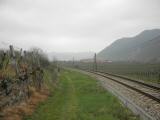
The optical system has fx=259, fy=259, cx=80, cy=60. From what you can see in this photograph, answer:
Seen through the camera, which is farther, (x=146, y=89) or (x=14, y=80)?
(x=146, y=89)

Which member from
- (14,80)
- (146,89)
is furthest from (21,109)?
(146,89)

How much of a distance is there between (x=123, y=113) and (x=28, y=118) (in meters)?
5.30

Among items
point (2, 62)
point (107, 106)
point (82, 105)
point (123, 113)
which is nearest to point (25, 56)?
point (2, 62)

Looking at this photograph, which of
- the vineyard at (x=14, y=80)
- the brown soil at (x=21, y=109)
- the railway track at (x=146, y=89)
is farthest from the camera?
the railway track at (x=146, y=89)

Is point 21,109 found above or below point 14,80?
below

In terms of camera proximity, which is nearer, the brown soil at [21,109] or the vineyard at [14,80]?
the brown soil at [21,109]

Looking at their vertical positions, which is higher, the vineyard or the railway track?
the vineyard

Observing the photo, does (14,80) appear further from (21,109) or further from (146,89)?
(146,89)

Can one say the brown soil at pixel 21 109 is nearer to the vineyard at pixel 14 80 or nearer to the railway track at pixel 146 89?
the vineyard at pixel 14 80

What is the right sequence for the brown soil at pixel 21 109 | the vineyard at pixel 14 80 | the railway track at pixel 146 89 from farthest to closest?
the railway track at pixel 146 89 < the vineyard at pixel 14 80 < the brown soil at pixel 21 109

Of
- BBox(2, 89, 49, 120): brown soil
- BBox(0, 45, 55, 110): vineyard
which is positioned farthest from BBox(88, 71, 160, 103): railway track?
BBox(0, 45, 55, 110): vineyard

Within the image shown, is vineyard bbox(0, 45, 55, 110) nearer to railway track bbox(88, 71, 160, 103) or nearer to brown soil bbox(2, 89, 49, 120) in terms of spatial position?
brown soil bbox(2, 89, 49, 120)

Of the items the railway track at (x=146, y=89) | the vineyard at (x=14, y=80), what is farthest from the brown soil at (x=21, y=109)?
the railway track at (x=146, y=89)

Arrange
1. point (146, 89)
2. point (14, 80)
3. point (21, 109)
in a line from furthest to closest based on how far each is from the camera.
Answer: point (146, 89)
point (14, 80)
point (21, 109)
